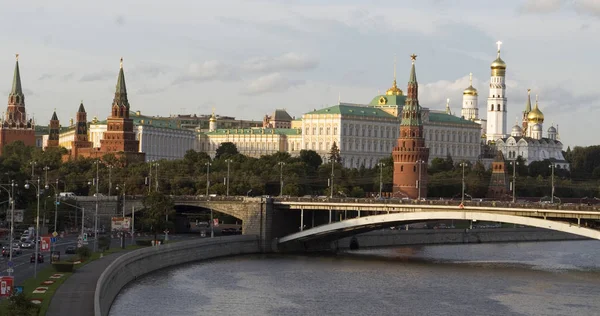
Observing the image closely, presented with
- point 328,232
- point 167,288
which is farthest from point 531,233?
point 167,288

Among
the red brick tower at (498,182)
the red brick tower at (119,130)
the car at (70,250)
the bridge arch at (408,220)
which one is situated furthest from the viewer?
the red brick tower at (119,130)

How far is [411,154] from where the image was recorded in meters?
165

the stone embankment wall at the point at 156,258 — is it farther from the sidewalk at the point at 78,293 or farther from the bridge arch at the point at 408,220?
the bridge arch at the point at 408,220

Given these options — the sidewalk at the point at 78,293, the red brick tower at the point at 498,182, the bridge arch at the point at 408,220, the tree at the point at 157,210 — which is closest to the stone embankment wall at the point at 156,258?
the sidewalk at the point at 78,293

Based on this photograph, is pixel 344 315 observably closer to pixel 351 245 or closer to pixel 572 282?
pixel 572 282

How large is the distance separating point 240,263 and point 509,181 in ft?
280

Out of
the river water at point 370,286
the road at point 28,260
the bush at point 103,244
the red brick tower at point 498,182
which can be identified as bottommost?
the river water at point 370,286

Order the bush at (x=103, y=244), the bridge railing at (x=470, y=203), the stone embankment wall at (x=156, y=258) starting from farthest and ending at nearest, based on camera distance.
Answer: the bridge railing at (x=470, y=203)
the bush at (x=103, y=244)
the stone embankment wall at (x=156, y=258)

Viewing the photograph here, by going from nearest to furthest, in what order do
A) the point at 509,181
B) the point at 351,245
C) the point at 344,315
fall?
1. the point at 344,315
2. the point at 351,245
3. the point at 509,181

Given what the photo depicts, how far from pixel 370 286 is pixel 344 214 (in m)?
36.0

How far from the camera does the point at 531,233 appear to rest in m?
142

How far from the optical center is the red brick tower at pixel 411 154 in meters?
161

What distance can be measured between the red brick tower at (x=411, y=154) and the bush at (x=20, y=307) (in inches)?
4127

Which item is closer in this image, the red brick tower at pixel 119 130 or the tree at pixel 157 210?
the tree at pixel 157 210
